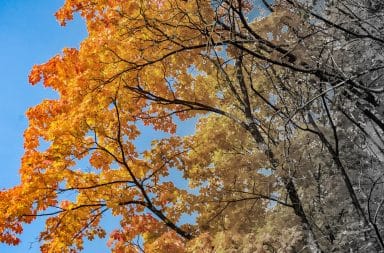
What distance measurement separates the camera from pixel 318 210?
8.99m

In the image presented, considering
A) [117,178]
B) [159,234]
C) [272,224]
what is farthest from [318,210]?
[117,178]

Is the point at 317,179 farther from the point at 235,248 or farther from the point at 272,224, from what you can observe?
the point at 235,248

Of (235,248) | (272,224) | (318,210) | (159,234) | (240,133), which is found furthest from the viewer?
(240,133)

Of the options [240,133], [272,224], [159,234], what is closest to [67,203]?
[159,234]

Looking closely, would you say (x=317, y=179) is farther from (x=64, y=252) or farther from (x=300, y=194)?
(x=64, y=252)

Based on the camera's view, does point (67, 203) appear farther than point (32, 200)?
Yes

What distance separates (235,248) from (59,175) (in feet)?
14.8

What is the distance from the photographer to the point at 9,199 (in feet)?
30.0

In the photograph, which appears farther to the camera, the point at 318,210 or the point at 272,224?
the point at 318,210

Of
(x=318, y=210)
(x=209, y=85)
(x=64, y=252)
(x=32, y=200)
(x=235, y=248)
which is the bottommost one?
(x=235, y=248)

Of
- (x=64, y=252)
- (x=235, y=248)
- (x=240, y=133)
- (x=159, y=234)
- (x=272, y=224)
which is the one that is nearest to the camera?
(x=235, y=248)

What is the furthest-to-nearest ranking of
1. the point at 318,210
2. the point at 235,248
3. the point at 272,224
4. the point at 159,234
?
the point at 159,234
the point at 318,210
the point at 272,224
the point at 235,248

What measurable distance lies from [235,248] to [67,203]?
5.16 m

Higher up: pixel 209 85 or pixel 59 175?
pixel 209 85
